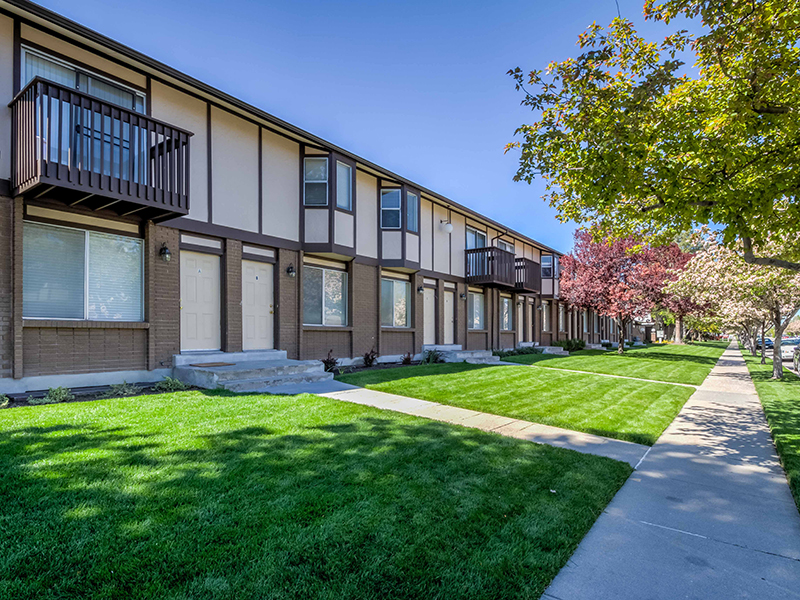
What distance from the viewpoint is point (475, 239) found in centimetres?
1892

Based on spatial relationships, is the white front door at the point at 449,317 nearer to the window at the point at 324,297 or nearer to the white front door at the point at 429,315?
the white front door at the point at 429,315

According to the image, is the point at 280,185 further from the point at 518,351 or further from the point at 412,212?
the point at 518,351

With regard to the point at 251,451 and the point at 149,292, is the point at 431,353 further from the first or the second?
the point at 251,451

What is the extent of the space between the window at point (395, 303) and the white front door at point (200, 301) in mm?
5564

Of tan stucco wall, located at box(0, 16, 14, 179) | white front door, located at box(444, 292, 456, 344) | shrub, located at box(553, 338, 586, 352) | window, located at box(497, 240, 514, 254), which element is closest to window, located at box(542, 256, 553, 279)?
shrub, located at box(553, 338, 586, 352)

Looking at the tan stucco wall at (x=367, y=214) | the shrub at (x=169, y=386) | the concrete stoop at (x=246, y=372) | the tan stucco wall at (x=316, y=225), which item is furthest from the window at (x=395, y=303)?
the shrub at (x=169, y=386)

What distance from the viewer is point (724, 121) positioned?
552 centimetres

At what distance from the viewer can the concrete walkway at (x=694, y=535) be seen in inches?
102

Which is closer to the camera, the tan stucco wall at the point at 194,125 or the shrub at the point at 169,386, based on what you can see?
the shrub at the point at 169,386

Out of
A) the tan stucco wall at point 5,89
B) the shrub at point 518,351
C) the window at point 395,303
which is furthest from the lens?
the shrub at point 518,351

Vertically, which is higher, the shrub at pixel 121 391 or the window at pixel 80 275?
the window at pixel 80 275

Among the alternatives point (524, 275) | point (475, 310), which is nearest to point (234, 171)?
point (475, 310)

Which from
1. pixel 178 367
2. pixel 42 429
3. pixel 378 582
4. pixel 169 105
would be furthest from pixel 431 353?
pixel 378 582

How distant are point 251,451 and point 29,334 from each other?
522cm
